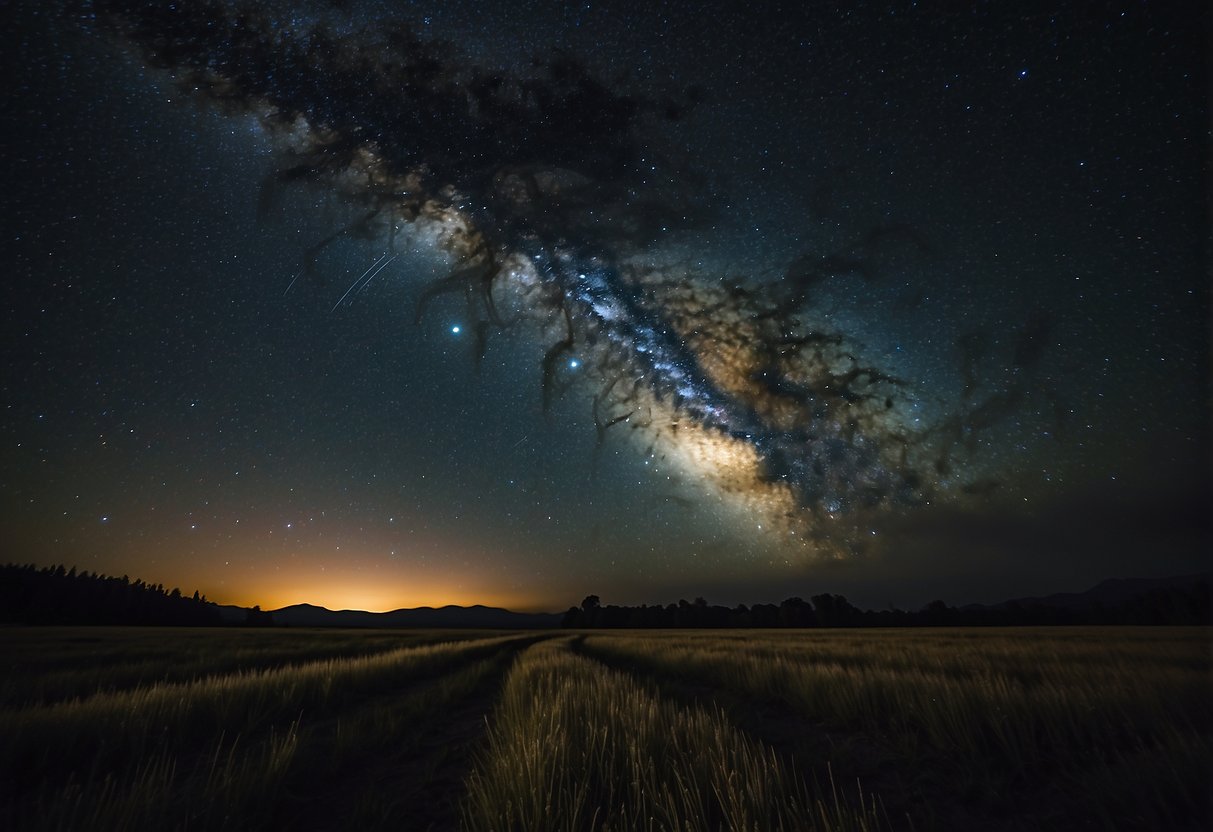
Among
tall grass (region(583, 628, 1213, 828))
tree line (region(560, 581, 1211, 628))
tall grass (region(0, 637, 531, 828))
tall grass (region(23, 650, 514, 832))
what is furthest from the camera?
tree line (region(560, 581, 1211, 628))

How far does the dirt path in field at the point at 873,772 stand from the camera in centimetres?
325

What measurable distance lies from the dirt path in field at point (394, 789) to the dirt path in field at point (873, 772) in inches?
93.1

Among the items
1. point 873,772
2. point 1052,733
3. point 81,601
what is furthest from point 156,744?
point 81,601

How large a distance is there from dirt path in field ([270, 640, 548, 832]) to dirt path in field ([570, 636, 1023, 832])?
237cm

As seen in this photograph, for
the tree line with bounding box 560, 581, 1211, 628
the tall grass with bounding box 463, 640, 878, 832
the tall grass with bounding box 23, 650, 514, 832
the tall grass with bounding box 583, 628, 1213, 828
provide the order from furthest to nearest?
the tree line with bounding box 560, 581, 1211, 628 → the tall grass with bounding box 583, 628, 1213, 828 → the tall grass with bounding box 23, 650, 514, 832 → the tall grass with bounding box 463, 640, 878, 832

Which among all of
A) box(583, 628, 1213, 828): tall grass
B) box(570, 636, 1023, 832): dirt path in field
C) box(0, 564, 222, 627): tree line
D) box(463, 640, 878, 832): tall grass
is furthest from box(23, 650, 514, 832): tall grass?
box(0, 564, 222, 627): tree line

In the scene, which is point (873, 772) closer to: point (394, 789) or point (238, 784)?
point (394, 789)

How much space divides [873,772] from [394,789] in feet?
13.3

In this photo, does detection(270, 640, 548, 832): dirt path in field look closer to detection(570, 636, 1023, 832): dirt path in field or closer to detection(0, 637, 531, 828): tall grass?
detection(0, 637, 531, 828): tall grass

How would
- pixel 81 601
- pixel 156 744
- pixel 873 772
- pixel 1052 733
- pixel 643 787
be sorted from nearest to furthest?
1. pixel 643 787
2. pixel 1052 733
3. pixel 873 772
4. pixel 156 744
5. pixel 81 601

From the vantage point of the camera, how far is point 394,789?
4.04 m

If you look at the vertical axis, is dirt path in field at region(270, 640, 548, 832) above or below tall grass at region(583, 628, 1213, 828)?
below

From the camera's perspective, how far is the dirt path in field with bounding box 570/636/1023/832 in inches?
128

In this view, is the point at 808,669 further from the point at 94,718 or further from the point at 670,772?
the point at 94,718
